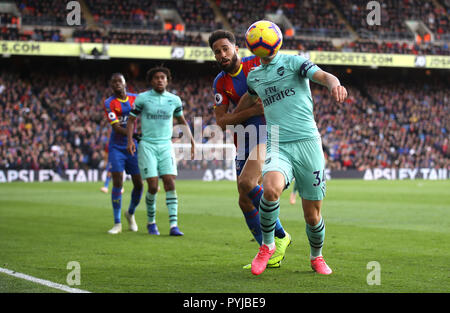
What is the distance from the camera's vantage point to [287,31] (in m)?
43.6

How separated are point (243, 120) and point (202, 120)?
102 ft

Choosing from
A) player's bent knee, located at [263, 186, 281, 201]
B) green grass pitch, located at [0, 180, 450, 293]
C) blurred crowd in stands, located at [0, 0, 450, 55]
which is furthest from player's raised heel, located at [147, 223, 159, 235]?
blurred crowd in stands, located at [0, 0, 450, 55]

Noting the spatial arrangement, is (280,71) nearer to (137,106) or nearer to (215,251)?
(215,251)

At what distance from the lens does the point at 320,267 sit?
661cm

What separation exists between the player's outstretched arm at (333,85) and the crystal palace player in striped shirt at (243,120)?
118 centimetres

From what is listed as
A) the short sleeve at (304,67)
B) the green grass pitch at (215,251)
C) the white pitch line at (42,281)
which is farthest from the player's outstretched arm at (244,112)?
the white pitch line at (42,281)

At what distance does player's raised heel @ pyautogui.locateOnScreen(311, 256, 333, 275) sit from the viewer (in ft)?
21.5

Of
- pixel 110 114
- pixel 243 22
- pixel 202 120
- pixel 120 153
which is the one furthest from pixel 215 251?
pixel 243 22

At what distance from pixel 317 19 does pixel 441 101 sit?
9891 millimetres

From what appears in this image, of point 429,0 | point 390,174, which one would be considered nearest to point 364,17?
point 429,0

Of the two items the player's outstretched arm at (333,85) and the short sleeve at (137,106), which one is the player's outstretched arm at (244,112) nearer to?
the player's outstretched arm at (333,85)

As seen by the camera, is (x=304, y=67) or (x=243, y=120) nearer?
(x=304, y=67)

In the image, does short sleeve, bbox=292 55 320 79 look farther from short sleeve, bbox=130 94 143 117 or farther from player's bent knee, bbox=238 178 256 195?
short sleeve, bbox=130 94 143 117

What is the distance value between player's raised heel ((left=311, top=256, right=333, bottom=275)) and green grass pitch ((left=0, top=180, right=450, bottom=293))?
0.36 feet
